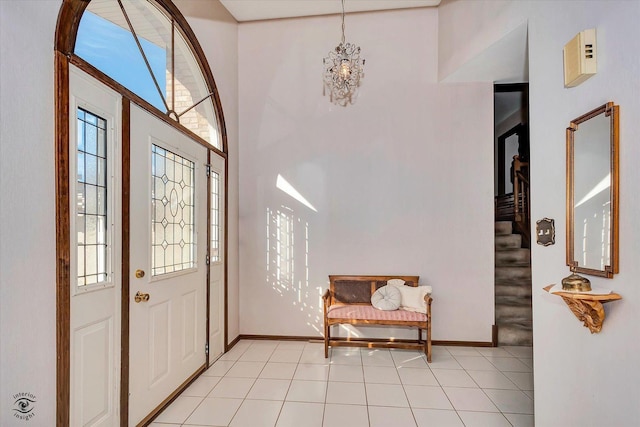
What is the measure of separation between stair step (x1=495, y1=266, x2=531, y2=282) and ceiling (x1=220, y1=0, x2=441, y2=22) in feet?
11.7

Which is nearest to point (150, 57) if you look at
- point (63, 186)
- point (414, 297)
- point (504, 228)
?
point (63, 186)

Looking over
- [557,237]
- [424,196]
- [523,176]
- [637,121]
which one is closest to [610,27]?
[637,121]

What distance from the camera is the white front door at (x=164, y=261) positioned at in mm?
2291

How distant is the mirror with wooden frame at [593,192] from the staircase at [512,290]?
8.43 ft

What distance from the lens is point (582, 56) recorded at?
65.4 inches

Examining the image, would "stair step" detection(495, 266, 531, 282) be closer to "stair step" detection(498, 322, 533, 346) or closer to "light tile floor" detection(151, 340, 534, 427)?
"stair step" detection(498, 322, 533, 346)

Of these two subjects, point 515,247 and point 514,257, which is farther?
point 515,247

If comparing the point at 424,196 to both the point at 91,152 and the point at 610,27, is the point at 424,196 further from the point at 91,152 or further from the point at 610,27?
the point at 91,152

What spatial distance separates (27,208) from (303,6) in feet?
12.2

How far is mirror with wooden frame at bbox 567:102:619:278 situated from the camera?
150cm

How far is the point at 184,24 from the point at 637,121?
3436 mm

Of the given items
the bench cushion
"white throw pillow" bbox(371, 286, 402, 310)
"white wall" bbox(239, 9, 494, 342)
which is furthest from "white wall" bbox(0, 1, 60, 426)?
"white throw pillow" bbox(371, 286, 402, 310)
